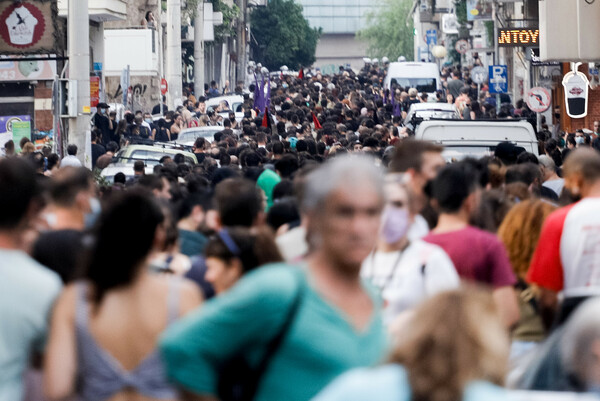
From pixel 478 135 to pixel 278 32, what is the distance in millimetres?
82413

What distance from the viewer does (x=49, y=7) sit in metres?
25.5

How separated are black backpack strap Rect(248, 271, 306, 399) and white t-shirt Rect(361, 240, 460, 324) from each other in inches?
56.3

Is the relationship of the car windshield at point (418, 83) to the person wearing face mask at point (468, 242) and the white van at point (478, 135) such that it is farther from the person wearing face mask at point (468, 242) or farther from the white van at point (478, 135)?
the person wearing face mask at point (468, 242)

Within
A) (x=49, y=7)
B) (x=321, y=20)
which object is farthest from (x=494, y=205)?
(x=321, y=20)

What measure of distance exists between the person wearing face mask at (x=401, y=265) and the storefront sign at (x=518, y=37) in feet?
92.3

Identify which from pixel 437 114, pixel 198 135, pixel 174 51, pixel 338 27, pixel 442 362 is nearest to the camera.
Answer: pixel 442 362

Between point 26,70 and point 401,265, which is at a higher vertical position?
point 26,70

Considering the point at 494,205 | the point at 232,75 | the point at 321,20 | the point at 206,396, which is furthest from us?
the point at 321,20

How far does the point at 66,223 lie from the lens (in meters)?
6.48

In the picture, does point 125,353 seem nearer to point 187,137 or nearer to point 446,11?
point 187,137

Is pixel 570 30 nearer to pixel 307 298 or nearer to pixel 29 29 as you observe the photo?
pixel 29 29

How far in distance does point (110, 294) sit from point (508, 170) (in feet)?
22.1

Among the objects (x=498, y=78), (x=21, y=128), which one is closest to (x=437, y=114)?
(x=498, y=78)

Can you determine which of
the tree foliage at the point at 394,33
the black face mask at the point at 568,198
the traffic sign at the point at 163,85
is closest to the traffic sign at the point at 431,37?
the tree foliage at the point at 394,33
